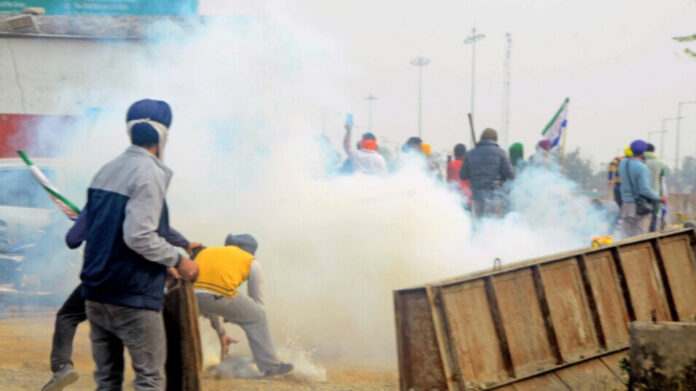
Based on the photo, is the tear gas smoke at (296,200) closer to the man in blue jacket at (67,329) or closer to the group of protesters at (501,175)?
the group of protesters at (501,175)

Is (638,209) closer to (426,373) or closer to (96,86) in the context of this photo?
(426,373)

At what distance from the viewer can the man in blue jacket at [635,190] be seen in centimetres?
925

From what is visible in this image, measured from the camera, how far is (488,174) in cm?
900

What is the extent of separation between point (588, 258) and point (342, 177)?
15.0 ft

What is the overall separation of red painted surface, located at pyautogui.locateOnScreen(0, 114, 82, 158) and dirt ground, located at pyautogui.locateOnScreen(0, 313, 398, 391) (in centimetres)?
596

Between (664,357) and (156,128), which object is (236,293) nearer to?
(156,128)

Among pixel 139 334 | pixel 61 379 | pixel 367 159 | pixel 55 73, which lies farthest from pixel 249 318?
pixel 55 73

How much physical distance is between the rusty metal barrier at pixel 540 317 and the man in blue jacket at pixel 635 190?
354 cm

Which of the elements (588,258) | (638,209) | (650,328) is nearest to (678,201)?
(638,209)

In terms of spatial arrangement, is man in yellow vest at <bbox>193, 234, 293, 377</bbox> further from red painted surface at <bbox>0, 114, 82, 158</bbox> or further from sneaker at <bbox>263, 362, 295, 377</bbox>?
red painted surface at <bbox>0, 114, 82, 158</bbox>

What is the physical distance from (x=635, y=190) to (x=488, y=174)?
203cm

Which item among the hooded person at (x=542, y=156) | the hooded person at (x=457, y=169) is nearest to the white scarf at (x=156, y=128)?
the hooded person at (x=457, y=169)

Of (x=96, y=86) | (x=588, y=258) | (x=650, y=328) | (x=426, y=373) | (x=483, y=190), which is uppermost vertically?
(x=96, y=86)

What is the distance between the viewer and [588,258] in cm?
548
